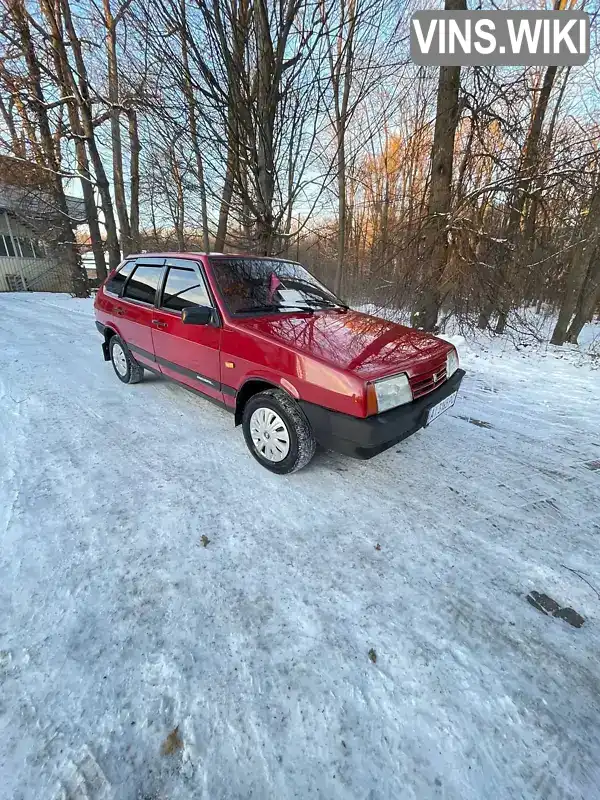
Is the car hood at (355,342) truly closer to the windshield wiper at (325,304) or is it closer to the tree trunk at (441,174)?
the windshield wiper at (325,304)

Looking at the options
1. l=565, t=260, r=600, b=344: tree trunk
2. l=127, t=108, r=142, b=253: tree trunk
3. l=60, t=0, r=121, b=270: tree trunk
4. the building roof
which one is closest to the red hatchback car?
l=565, t=260, r=600, b=344: tree trunk

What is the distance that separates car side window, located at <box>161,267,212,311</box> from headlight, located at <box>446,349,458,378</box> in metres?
2.14

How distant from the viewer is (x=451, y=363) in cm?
303

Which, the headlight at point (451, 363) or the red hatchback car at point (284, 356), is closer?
the red hatchback car at point (284, 356)

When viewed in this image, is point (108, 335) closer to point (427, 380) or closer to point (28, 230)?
point (427, 380)

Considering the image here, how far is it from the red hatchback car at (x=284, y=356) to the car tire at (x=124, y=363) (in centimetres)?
41

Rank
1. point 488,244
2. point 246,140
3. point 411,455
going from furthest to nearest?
point 488,244, point 246,140, point 411,455

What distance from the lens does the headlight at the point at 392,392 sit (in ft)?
7.38

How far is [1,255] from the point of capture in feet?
60.6

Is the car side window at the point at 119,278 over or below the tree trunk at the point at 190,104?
below

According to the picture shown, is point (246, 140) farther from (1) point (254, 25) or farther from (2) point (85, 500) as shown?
(2) point (85, 500)

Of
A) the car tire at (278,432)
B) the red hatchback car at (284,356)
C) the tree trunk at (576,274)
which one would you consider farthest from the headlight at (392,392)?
the tree trunk at (576,274)

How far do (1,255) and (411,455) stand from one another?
80.4 feet

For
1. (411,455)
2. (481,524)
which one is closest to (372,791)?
(481,524)
